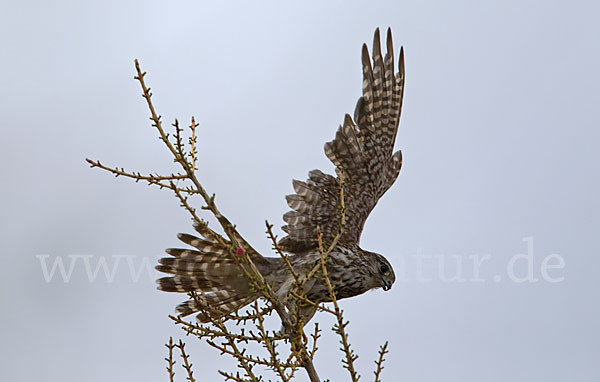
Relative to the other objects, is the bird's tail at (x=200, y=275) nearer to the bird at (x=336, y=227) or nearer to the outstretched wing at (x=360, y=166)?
the bird at (x=336, y=227)

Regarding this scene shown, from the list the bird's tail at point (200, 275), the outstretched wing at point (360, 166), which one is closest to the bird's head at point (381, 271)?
the outstretched wing at point (360, 166)

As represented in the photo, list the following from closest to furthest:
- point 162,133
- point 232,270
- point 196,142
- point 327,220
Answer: point 162,133 < point 196,142 < point 232,270 < point 327,220

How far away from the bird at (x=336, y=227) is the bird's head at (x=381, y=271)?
0.4 inches

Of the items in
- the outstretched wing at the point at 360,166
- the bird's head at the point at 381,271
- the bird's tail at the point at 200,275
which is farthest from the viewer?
the bird's head at the point at 381,271

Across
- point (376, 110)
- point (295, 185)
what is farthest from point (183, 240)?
point (376, 110)

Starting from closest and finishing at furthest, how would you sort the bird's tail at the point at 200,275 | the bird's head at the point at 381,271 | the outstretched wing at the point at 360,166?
1. the bird's tail at the point at 200,275
2. the outstretched wing at the point at 360,166
3. the bird's head at the point at 381,271

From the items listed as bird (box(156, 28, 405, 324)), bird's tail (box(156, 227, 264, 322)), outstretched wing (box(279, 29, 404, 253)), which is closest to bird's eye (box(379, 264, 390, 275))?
bird (box(156, 28, 405, 324))

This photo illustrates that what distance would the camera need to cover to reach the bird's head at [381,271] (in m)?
7.60

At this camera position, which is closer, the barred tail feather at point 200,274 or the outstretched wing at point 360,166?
the barred tail feather at point 200,274

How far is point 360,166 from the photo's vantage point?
308 inches

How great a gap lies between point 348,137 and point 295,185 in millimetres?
745

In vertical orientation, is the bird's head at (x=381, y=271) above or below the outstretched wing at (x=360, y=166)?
below

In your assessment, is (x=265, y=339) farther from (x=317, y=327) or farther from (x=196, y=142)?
(x=196, y=142)

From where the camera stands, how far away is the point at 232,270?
7.03 m
